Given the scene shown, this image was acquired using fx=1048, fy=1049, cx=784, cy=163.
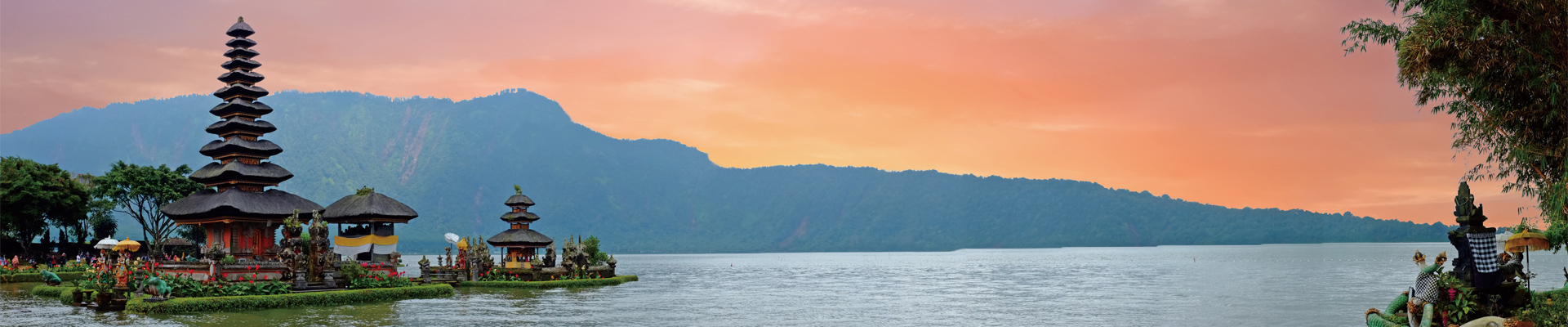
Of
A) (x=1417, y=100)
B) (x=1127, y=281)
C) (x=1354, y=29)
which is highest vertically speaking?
(x=1354, y=29)

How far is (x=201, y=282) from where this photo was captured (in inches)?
1636

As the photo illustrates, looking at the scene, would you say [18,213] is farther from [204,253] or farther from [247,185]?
[204,253]

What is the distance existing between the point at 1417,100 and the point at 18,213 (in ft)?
271

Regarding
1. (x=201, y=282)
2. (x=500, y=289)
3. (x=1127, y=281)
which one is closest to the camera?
(x=201, y=282)

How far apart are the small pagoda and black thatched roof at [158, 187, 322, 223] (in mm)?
17013

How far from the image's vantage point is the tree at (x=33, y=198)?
71438 millimetres

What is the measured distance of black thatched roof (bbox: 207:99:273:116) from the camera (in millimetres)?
57844

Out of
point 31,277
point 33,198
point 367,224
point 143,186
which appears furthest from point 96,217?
point 367,224

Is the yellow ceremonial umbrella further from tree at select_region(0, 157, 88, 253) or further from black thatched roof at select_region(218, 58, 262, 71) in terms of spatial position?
tree at select_region(0, 157, 88, 253)

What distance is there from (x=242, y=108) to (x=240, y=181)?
4.85m

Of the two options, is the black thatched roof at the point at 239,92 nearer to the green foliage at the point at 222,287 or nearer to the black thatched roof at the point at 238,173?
the black thatched roof at the point at 238,173

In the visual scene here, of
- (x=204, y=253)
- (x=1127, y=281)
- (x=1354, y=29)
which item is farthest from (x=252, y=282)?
(x=1127, y=281)

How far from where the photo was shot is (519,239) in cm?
7200

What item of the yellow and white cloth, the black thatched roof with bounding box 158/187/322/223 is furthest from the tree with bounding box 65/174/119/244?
the black thatched roof with bounding box 158/187/322/223
